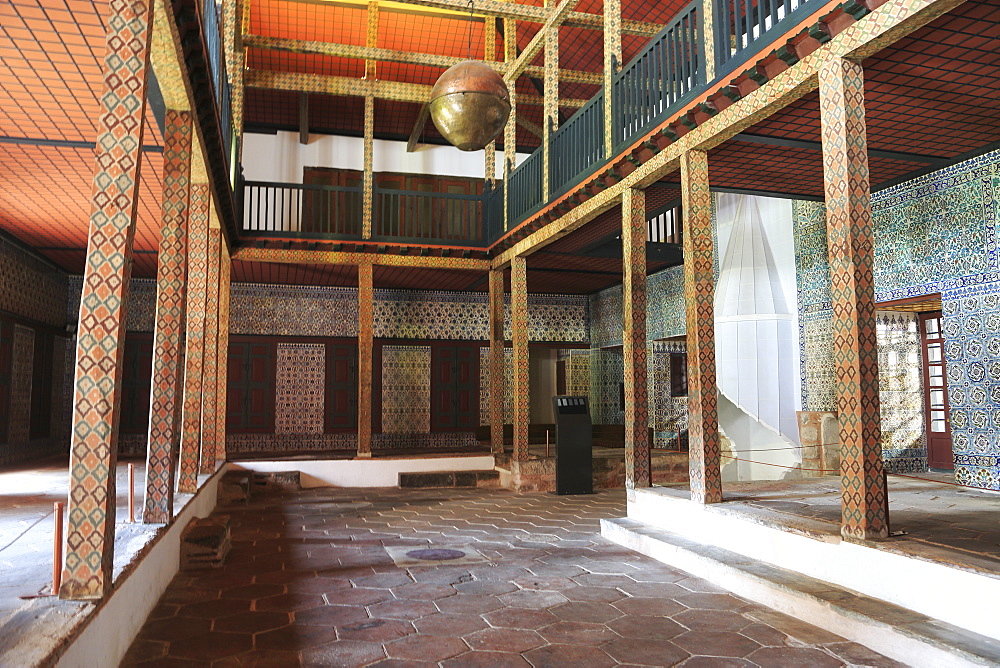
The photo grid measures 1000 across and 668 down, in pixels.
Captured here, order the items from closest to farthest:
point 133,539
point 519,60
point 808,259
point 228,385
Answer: point 133,539
point 808,259
point 519,60
point 228,385

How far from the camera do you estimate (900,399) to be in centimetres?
858

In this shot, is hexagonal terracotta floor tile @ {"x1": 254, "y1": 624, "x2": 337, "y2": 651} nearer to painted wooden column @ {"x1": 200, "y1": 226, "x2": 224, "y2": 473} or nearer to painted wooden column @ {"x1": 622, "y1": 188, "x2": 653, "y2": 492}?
painted wooden column @ {"x1": 622, "y1": 188, "x2": 653, "y2": 492}

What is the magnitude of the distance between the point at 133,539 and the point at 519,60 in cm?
876

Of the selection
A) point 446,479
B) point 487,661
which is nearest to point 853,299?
point 487,661

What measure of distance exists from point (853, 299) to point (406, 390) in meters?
10.7

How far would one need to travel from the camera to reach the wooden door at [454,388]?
1448cm

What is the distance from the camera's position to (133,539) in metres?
4.55

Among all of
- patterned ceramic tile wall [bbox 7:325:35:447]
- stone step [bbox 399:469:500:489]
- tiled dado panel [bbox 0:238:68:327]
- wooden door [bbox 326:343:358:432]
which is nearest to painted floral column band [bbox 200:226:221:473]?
stone step [bbox 399:469:500:489]

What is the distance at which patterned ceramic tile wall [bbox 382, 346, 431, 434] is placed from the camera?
14266 mm

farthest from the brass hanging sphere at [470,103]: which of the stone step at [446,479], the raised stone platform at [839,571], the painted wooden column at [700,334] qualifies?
the stone step at [446,479]

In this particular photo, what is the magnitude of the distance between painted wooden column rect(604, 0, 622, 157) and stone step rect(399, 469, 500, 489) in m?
5.81

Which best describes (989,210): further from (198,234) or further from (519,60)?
(198,234)

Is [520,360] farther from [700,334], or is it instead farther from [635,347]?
[700,334]

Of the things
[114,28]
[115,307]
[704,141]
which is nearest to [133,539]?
[115,307]
